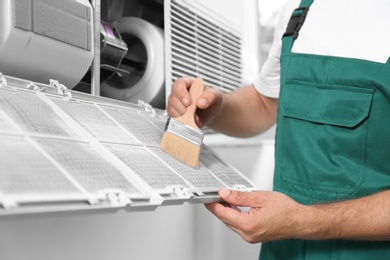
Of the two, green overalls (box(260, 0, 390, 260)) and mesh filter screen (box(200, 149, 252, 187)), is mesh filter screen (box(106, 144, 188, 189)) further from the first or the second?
green overalls (box(260, 0, 390, 260))

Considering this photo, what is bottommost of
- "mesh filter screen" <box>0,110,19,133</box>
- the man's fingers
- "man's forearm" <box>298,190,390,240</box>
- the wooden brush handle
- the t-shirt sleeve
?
"man's forearm" <box>298,190,390,240</box>

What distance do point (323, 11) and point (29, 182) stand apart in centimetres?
101

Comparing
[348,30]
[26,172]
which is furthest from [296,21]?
[26,172]

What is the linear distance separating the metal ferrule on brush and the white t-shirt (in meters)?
0.43

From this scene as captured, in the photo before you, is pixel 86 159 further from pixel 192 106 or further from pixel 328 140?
pixel 328 140

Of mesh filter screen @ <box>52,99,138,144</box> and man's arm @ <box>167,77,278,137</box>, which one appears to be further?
man's arm @ <box>167,77,278,137</box>

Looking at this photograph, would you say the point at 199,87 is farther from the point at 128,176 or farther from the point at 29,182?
the point at 29,182

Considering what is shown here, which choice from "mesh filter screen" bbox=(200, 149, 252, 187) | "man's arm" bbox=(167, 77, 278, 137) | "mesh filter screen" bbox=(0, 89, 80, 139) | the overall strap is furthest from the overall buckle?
"mesh filter screen" bbox=(0, 89, 80, 139)

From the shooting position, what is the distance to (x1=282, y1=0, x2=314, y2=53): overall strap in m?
1.39

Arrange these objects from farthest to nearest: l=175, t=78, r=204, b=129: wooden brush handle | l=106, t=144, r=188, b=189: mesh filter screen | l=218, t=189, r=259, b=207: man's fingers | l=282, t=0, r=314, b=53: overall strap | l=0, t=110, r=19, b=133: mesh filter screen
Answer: l=282, t=0, r=314, b=53: overall strap, l=175, t=78, r=204, b=129: wooden brush handle, l=218, t=189, r=259, b=207: man's fingers, l=106, t=144, r=188, b=189: mesh filter screen, l=0, t=110, r=19, b=133: mesh filter screen

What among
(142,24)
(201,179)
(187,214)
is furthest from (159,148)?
(187,214)

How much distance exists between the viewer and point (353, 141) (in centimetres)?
121

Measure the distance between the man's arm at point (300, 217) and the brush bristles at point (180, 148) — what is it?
119mm

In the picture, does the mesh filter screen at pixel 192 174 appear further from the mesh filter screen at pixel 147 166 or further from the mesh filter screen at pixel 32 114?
the mesh filter screen at pixel 32 114
